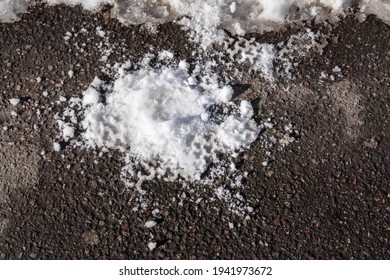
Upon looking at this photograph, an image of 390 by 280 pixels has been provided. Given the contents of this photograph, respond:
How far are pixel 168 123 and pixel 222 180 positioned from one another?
0.46 metres

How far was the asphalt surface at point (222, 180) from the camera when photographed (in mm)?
2592

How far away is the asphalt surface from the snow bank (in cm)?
9

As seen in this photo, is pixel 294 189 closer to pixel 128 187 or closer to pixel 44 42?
pixel 128 187

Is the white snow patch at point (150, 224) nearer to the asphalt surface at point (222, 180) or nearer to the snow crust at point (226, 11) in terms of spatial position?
the asphalt surface at point (222, 180)

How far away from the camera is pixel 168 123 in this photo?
280cm

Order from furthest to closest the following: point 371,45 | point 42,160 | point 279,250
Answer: point 371,45, point 42,160, point 279,250

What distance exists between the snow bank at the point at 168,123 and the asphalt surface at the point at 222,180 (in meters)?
0.09

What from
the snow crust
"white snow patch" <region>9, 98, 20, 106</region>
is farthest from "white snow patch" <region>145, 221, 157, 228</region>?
the snow crust

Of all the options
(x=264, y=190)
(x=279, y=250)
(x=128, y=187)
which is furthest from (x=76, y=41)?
(x=279, y=250)

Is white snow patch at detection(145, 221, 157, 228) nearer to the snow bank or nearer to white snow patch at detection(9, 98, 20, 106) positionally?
the snow bank

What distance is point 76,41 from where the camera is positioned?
3.21 m

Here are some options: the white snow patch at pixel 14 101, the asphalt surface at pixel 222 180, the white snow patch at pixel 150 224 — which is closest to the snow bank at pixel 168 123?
the asphalt surface at pixel 222 180

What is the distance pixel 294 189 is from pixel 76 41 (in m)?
1.75

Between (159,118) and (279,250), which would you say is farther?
(159,118)
